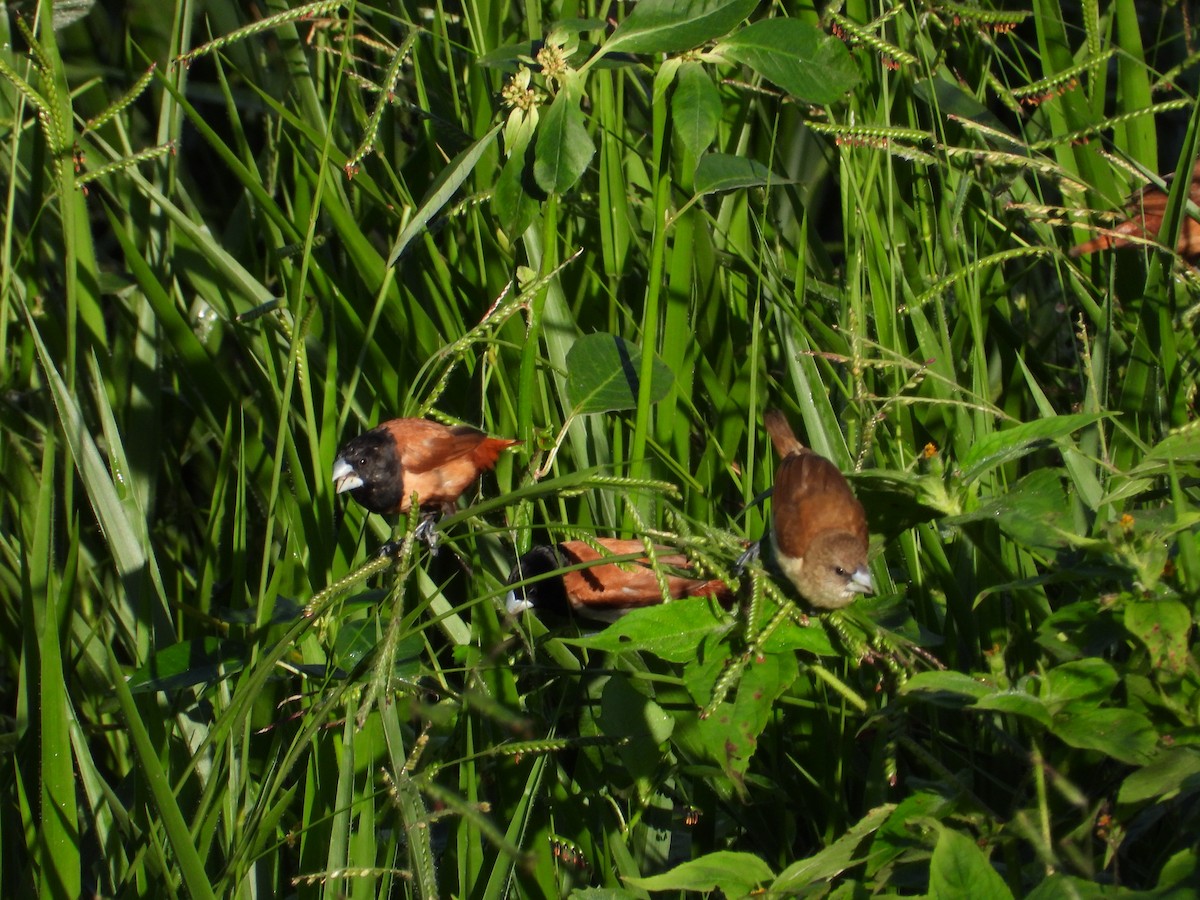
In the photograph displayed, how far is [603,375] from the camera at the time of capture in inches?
63.9

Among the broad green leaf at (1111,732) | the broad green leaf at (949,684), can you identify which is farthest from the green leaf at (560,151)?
the broad green leaf at (1111,732)

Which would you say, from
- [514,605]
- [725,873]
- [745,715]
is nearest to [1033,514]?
[745,715]

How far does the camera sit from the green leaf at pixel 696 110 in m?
1.50

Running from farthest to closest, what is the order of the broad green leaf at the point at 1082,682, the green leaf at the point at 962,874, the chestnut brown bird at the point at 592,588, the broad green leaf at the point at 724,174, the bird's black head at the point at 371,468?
the chestnut brown bird at the point at 592,588, the bird's black head at the point at 371,468, the broad green leaf at the point at 724,174, the broad green leaf at the point at 1082,682, the green leaf at the point at 962,874

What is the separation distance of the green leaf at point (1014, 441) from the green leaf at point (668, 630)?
0.33 m

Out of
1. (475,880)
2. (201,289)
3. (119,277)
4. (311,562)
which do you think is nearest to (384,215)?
(201,289)

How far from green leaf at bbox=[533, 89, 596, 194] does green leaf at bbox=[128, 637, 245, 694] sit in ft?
2.39

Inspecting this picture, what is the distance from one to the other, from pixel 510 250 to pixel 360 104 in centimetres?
59

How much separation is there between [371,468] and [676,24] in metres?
0.93

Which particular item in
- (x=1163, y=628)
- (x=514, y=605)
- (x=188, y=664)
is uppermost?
(x=1163, y=628)

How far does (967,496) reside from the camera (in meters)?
1.36

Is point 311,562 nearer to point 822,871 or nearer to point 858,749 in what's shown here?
point 858,749

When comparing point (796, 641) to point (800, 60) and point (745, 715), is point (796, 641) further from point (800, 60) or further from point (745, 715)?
point (800, 60)

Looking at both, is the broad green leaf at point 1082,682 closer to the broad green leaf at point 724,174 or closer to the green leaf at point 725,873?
the green leaf at point 725,873
